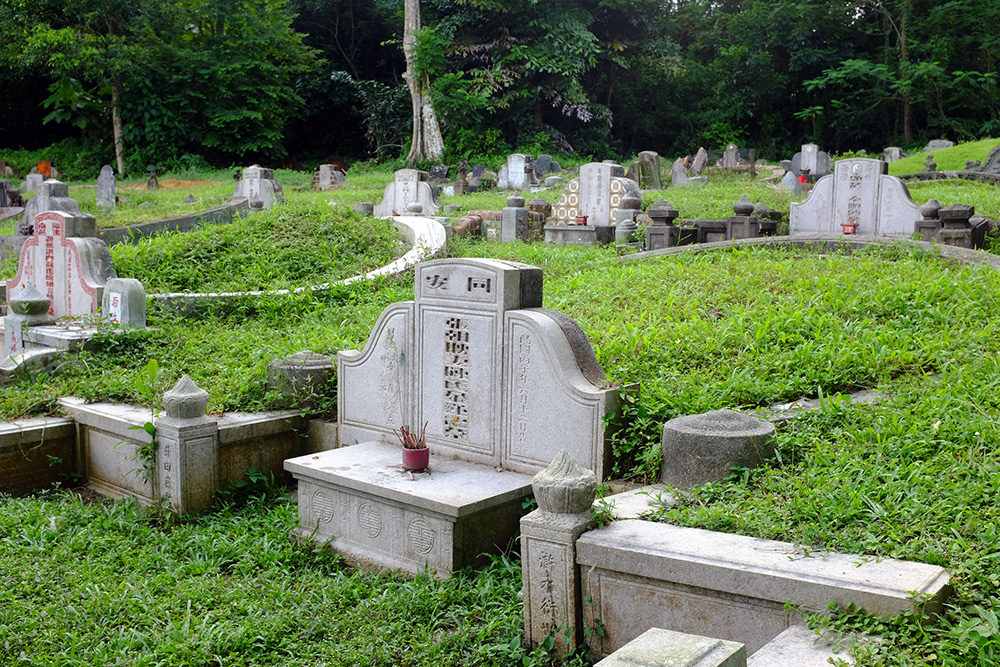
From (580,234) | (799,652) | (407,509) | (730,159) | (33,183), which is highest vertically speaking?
(730,159)

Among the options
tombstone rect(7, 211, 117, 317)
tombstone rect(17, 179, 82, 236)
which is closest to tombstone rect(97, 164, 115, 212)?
tombstone rect(17, 179, 82, 236)

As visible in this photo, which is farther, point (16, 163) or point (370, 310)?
point (16, 163)

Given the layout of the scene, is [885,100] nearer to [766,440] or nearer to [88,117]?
[88,117]

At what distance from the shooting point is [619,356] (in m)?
5.22

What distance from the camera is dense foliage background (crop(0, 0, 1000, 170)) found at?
29891mm

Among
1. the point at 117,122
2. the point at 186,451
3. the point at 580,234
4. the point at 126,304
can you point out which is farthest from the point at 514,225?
the point at 117,122

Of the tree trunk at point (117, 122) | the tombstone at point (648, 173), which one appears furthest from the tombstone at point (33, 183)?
the tombstone at point (648, 173)

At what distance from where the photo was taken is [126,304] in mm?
7316

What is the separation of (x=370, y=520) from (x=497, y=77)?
2853 cm

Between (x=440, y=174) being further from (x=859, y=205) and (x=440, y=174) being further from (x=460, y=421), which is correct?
(x=460, y=421)

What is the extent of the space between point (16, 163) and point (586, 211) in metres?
25.1

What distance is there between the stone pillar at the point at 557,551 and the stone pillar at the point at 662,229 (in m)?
8.70

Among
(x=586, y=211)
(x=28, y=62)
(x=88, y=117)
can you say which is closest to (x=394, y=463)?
(x=586, y=211)

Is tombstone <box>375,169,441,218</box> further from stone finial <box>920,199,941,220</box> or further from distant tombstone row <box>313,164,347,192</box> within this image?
stone finial <box>920,199,941,220</box>
